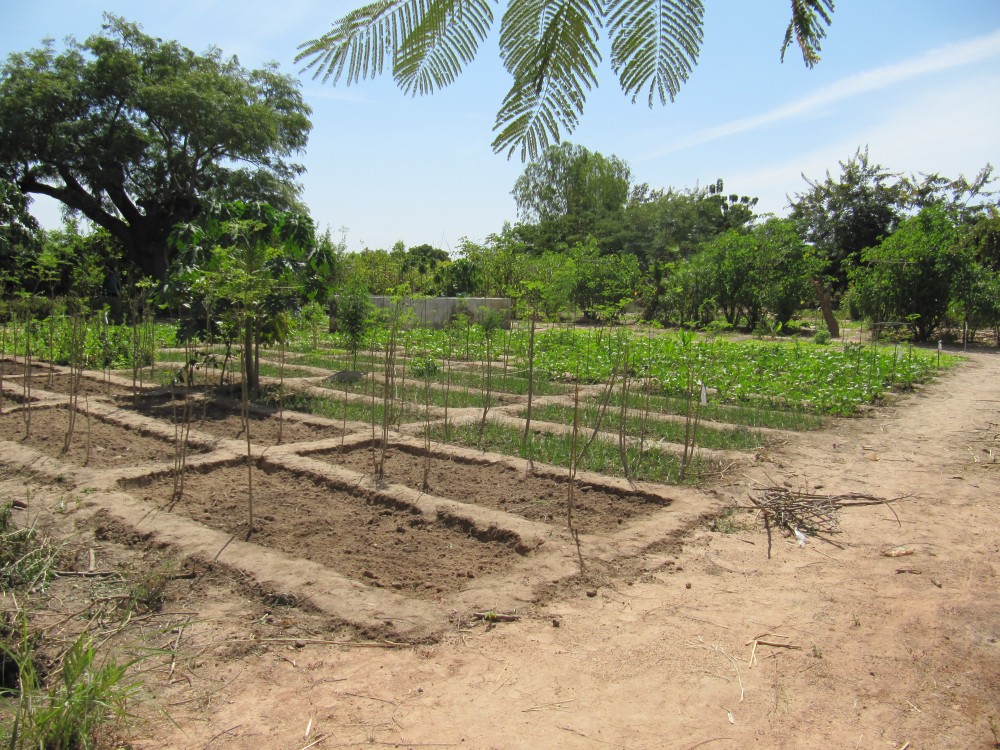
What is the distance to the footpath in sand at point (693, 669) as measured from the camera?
1.97m

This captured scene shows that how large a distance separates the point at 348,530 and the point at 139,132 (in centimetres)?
1913

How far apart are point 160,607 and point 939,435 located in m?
5.80

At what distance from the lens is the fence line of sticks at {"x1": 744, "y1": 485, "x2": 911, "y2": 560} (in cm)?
373

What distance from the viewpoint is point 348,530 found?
3605mm

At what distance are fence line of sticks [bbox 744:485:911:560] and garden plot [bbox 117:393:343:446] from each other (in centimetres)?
309

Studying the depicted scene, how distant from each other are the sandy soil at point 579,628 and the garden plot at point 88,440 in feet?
1.43

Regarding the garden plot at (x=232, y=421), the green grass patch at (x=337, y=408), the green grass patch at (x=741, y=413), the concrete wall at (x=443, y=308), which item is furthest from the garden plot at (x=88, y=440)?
the concrete wall at (x=443, y=308)

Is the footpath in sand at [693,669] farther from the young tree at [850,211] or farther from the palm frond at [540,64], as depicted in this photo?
the young tree at [850,211]

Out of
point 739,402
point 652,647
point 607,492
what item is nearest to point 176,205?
point 739,402

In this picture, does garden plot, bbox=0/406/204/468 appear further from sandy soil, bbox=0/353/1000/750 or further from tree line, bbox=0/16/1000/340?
tree line, bbox=0/16/1000/340

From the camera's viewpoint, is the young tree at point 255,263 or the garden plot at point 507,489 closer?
the garden plot at point 507,489

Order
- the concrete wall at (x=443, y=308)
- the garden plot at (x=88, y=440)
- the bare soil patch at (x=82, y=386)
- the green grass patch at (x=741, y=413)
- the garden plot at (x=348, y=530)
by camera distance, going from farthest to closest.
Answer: the concrete wall at (x=443, y=308)
the bare soil patch at (x=82, y=386)
the green grass patch at (x=741, y=413)
the garden plot at (x=88, y=440)
the garden plot at (x=348, y=530)

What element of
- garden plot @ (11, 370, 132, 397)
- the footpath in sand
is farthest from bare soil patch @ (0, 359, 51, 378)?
the footpath in sand

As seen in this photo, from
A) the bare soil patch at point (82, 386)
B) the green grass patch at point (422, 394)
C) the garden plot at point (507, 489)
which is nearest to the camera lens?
the garden plot at point (507, 489)
